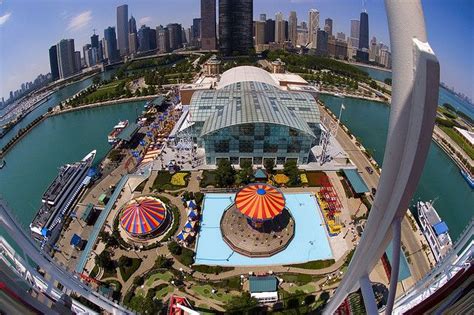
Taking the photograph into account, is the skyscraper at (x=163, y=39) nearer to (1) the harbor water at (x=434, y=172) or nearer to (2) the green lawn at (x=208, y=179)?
(1) the harbor water at (x=434, y=172)

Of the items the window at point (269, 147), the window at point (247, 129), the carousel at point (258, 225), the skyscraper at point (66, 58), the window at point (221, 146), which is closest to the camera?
the carousel at point (258, 225)

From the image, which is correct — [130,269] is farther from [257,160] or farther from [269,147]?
[269,147]

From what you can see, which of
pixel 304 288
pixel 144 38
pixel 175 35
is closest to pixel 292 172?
pixel 304 288

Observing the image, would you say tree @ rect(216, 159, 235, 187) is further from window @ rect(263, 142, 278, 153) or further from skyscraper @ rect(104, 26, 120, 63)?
skyscraper @ rect(104, 26, 120, 63)

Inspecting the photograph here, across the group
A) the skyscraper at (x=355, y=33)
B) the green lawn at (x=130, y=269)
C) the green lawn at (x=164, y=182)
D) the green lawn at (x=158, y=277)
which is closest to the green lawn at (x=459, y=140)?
the green lawn at (x=164, y=182)

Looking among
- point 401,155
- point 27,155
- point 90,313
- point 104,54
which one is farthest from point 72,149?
point 104,54

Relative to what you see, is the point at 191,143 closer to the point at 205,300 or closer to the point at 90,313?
the point at 205,300

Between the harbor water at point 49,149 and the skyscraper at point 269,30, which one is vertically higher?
the skyscraper at point 269,30
